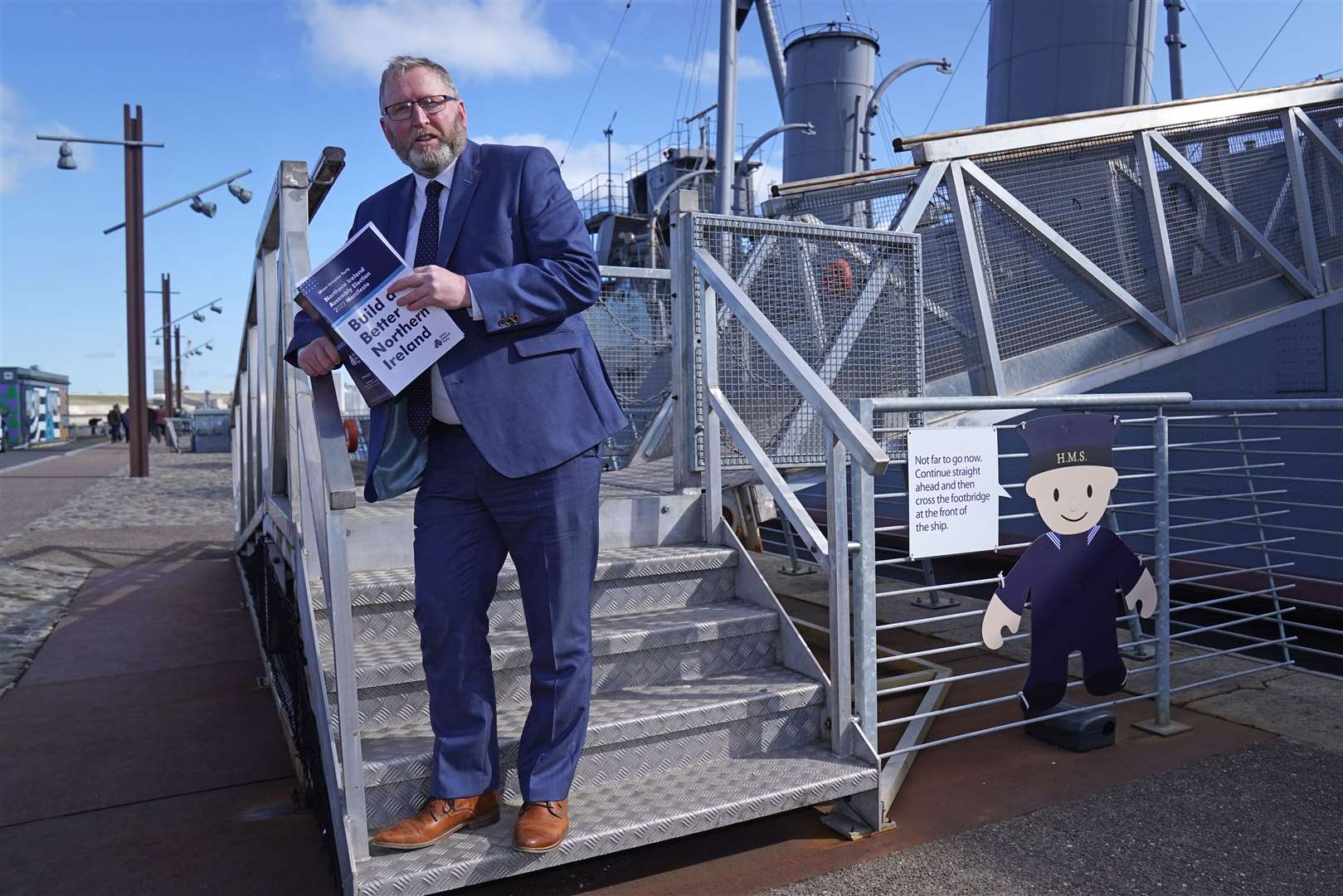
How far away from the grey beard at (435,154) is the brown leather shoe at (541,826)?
1823mm

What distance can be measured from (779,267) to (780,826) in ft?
8.91

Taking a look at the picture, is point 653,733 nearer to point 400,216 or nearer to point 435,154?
point 400,216

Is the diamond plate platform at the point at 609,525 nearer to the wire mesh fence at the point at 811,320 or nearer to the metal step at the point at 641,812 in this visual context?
the wire mesh fence at the point at 811,320

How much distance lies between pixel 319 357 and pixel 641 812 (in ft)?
5.41

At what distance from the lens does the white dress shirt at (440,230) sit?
267cm

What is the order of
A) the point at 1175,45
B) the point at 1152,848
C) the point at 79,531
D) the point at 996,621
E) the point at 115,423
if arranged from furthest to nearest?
the point at 115,423 < the point at 1175,45 < the point at 79,531 < the point at 996,621 < the point at 1152,848

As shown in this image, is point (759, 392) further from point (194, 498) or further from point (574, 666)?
point (194, 498)

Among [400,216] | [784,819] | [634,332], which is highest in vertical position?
[634,332]

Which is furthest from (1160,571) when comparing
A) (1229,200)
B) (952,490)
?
(1229,200)

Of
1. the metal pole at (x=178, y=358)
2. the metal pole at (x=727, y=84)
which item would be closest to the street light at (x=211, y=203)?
the metal pole at (x=727, y=84)

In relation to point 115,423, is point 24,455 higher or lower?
lower

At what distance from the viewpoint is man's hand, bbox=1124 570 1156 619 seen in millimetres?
4215

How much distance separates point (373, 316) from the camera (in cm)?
254

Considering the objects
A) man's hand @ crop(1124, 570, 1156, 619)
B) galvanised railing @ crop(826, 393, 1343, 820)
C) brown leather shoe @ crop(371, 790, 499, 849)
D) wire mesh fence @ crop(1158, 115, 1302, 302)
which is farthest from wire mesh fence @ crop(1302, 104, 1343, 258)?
brown leather shoe @ crop(371, 790, 499, 849)
